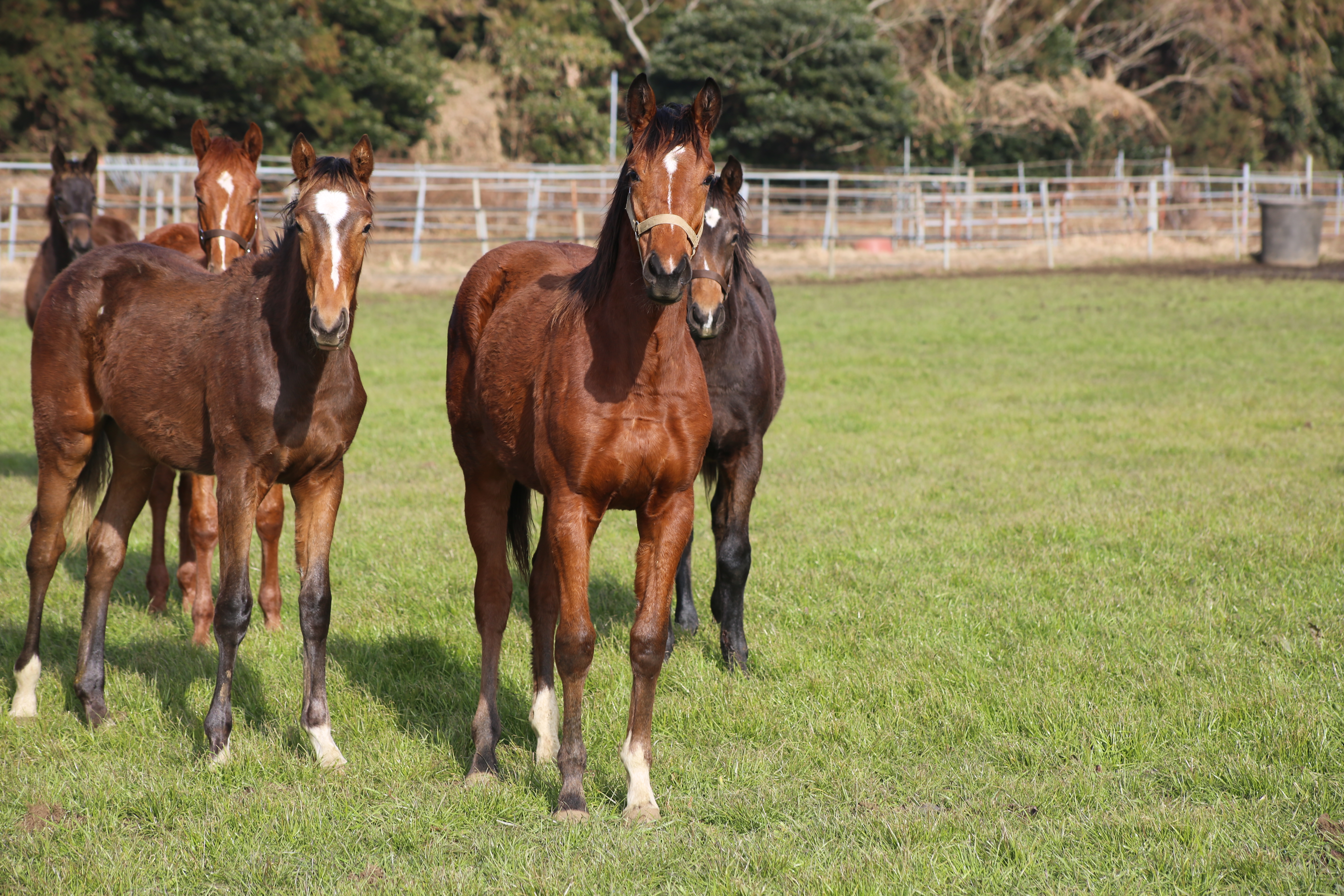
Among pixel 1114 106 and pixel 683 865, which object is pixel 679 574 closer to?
pixel 683 865

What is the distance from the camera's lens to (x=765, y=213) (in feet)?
92.3

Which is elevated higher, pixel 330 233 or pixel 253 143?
pixel 253 143

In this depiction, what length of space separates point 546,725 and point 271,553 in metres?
2.21

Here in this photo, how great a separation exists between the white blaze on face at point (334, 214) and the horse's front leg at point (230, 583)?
84cm

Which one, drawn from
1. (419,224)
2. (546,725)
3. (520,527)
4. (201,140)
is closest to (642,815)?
(546,725)

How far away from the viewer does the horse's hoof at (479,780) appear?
3.86 m

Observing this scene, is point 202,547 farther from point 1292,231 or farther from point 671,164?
point 1292,231

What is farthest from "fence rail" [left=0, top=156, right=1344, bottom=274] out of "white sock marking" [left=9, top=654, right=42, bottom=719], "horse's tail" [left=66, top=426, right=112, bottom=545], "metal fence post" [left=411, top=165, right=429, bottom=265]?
→ "white sock marking" [left=9, top=654, right=42, bottom=719]

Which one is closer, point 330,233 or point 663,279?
point 663,279

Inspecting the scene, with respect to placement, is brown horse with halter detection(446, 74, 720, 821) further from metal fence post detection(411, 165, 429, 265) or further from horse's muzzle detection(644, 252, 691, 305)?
metal fence post detection(411, 165, 429, 265)

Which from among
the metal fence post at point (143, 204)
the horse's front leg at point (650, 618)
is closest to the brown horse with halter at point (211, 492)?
the horse's front leg at point (650, 618)

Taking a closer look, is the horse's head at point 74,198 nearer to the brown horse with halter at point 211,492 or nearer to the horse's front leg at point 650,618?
the brown horse with halter at point 211,492

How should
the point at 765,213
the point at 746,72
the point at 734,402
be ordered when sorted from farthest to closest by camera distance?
the point at 746,72
the point at 765,213
the point at 734,402

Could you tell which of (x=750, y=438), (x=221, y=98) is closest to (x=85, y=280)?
(x=750, y=438)
